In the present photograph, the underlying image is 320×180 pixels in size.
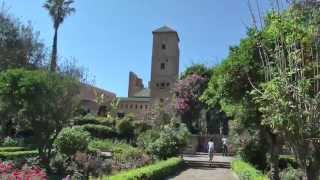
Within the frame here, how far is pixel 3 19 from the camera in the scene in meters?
43.2

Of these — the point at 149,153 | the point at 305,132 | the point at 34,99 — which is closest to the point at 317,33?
the point at 305,132

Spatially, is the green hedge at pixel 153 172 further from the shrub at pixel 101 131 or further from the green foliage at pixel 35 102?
the shrub at pixel 101 131

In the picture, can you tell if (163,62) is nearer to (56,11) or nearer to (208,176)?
(56,11)

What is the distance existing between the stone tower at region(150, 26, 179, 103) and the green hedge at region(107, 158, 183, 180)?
170 ft

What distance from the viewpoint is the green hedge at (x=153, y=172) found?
49.6 ft

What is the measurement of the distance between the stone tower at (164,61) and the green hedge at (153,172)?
170 feet

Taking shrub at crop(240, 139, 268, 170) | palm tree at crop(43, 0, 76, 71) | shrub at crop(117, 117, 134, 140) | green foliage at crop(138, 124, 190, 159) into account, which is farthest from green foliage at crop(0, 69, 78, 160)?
palm tree at crop(43, 0, 76, 71)

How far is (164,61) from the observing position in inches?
3211

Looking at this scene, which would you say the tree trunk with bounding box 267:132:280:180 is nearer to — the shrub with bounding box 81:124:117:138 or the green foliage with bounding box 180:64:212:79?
the shrub with bounding box 81:124:117:138

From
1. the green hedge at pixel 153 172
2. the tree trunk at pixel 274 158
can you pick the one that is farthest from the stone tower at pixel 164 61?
the tree trunk at pixel 274 158

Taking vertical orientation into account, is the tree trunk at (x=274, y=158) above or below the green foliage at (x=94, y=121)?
below

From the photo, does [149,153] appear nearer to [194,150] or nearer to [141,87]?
[194,150]

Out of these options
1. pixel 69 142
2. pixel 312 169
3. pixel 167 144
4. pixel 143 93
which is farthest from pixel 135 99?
pixel 312 169

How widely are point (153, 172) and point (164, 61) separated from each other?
6304 cm
